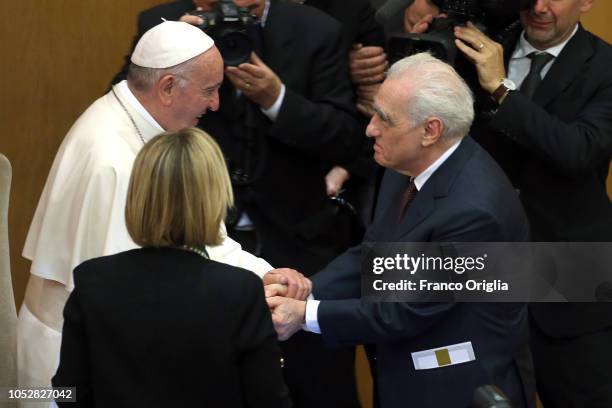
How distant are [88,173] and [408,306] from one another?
37.0 inches

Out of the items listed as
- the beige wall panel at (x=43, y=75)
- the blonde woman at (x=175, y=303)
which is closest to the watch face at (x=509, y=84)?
the blonde woman at (x=175, y=303)

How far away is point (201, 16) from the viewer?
3631 millimetres

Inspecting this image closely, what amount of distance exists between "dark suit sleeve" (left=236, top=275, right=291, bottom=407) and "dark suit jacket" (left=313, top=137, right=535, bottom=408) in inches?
27.0

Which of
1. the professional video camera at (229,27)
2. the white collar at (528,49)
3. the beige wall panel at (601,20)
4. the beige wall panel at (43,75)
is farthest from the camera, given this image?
the beige wall panel at (601,20)

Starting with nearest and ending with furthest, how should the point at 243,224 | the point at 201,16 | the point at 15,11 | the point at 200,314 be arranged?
the point at 200,314 → the point at 201,16 → the point at 243,224 → the point at 15,11

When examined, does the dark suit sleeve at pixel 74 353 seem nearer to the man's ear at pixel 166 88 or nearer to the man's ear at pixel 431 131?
the man's ear at pixel 166 88

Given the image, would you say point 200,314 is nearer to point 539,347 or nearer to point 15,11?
point 539,347

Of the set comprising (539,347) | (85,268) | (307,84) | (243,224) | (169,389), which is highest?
(85,268)

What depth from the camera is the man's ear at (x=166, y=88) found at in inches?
129

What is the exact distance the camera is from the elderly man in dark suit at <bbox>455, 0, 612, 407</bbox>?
12.4 ft

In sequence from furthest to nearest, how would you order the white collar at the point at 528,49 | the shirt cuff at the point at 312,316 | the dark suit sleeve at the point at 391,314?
the white collar at the point at 528,49
the shirt cuff at the point at 312,316
the dark suit sleeve at the point at 391,314

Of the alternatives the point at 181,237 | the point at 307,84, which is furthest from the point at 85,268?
the point at 307,84

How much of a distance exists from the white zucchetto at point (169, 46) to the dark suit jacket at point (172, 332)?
91cm

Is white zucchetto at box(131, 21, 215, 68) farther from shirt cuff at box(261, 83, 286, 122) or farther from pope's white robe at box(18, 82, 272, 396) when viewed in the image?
shirt cuff at box(261, 83, 286, 122)
